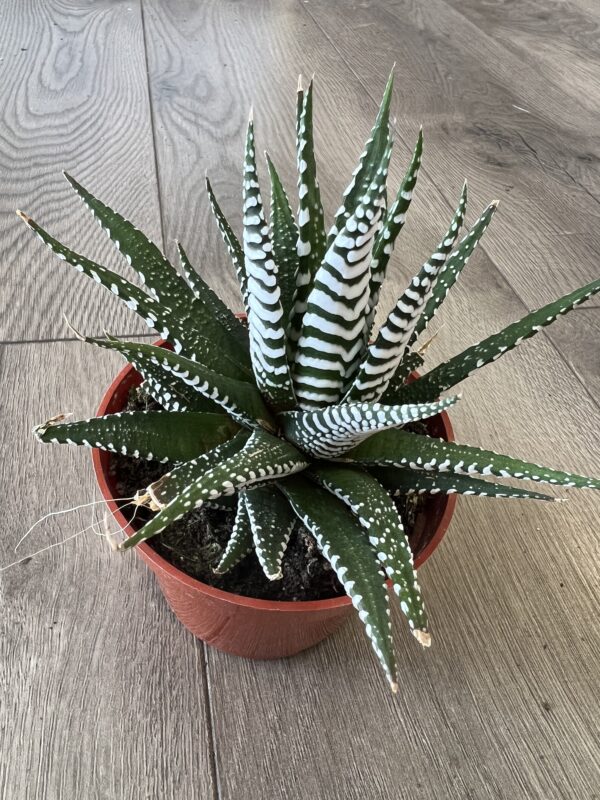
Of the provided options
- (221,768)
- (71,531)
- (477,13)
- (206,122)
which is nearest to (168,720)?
(221,768)

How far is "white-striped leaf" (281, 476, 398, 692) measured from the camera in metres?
0.28

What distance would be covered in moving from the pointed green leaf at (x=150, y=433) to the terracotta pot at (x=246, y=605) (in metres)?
0.04

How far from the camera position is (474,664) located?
457mm

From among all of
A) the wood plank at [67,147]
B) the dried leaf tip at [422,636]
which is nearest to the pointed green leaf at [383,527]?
the dried leaf tip at [422,636]

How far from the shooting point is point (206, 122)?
87 centimetres

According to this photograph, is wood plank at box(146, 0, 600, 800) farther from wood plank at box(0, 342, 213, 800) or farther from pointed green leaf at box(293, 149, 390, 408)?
pointed green leaf at box(293, 149, 390, 408)

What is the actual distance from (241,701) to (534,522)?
0.26 meters

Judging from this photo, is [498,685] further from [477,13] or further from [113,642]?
[477,13]

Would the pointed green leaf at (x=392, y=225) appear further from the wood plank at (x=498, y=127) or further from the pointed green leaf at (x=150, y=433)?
the wood plank at (x=498, y=127)

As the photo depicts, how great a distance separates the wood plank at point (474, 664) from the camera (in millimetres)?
411

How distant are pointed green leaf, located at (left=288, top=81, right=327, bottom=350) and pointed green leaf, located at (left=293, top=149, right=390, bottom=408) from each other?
0.02 metres

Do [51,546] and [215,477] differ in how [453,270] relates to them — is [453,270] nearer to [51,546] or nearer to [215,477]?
[215,477]

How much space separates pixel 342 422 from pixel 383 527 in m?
0.06

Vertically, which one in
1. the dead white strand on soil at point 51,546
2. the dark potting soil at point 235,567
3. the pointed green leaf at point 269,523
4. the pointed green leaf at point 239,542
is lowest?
the dead white strand on soil at point 51,546
